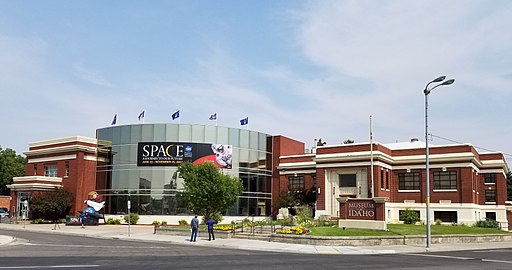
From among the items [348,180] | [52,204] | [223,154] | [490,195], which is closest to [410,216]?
[348,180]

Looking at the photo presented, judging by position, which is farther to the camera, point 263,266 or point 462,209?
point 462,209

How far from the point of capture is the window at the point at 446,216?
4959 cm

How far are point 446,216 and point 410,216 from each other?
4.42 metres

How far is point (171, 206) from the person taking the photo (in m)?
52.9

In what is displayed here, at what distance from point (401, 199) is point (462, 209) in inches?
250

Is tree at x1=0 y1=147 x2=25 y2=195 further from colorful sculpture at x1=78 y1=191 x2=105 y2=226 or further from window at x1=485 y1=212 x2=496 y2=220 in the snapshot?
window at x1=485 y1=212 x2=496 y2=220

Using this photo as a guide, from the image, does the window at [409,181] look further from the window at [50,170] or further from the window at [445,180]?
the window at [50,170]

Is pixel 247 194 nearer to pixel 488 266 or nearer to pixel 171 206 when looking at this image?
pixel 171 206

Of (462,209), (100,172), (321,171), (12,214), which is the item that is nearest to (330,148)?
(321,171)

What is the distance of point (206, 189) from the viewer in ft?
138

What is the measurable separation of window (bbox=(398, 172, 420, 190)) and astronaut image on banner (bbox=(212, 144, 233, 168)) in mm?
18980

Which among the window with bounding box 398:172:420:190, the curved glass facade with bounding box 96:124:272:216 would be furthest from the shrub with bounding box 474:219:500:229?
the curved glass facade with bounding box 96:124:272:216

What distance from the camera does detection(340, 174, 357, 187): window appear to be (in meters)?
51.4

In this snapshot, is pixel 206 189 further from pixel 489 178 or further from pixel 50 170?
pixel 489 178
